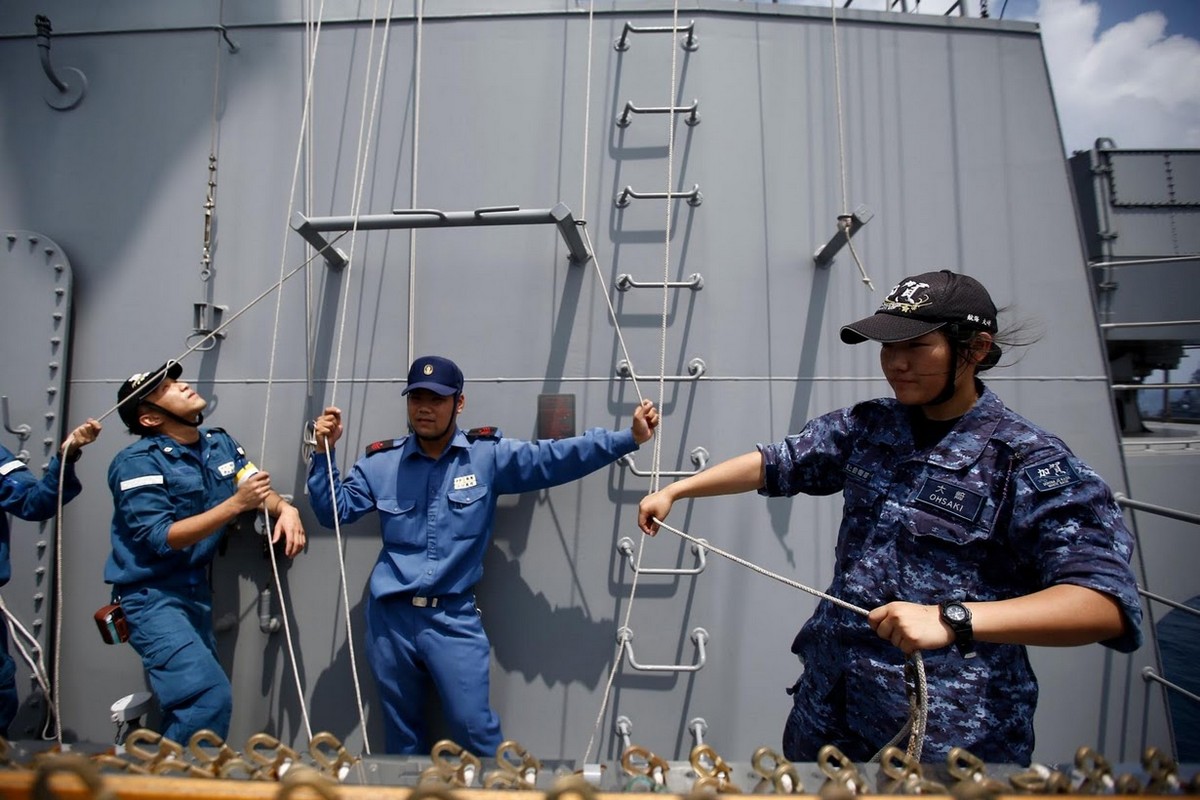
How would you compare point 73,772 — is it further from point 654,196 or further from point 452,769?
point 654,196

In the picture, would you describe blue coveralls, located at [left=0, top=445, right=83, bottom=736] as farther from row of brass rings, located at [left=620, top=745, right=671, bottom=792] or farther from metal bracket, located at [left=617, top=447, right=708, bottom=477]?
row of brass rings, located at [left=620, top=745, right=671, bottom=792]

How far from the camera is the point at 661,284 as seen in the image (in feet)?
6.90

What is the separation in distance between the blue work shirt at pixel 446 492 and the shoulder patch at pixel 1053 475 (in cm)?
102

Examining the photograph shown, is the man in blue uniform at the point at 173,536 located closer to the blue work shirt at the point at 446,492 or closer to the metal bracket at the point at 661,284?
the blue work shirt at the point at 446,492

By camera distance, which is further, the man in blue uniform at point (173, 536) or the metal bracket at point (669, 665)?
the metal bracket at point (669, 665)

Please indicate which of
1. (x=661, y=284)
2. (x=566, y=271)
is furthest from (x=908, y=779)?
(x=566, y=271)

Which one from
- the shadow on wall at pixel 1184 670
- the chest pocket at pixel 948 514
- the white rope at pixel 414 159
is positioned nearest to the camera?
the chest pocket at pixel 948 514

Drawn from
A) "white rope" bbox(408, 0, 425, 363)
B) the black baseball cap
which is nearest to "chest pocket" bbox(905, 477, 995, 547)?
"white rope" bbox(408, 0, 425, 363)

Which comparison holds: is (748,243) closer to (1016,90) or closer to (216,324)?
(1016,90)

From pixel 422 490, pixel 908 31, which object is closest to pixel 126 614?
pixel 422 490

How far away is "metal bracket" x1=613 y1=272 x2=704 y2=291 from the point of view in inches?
83.0

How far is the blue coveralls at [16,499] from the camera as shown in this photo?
1.85m

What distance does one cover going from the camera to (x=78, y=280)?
2.33m

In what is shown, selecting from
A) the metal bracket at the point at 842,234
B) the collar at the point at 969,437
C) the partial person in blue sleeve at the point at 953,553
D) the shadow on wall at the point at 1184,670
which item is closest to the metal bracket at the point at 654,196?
the metal bracket at the point at 842,234
